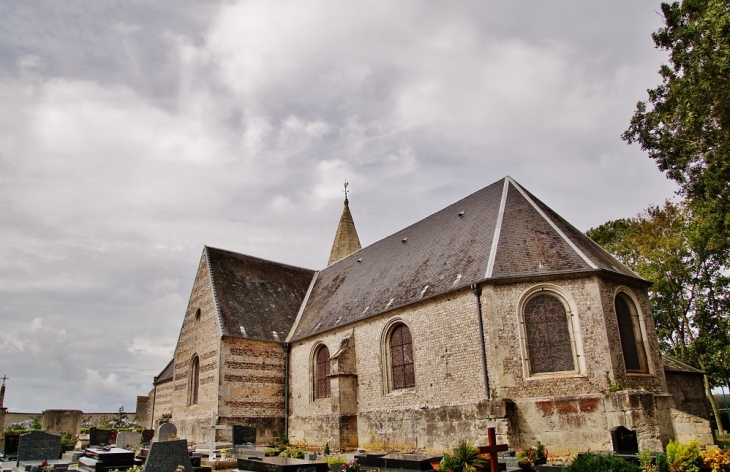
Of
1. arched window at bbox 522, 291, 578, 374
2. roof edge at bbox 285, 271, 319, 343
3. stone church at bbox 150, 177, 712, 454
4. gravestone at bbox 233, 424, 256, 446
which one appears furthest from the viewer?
roof edge at bbox 285, 271, 319, 343

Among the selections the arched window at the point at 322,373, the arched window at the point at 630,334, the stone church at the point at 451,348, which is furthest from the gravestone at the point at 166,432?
the arched window at the point at 630,334

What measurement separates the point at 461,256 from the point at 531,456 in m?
7.55

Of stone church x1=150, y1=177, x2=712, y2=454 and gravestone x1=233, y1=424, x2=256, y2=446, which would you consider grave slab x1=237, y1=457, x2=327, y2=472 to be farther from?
gravestone x1=233, y1=424, x2=256, y2=446

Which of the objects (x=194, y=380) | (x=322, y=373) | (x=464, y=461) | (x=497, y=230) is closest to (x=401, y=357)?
(x=322, y=373)

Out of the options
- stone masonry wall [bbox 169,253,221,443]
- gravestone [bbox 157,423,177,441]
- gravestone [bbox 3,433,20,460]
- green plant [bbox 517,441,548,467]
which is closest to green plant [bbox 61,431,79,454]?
gravestone [bbox 3,433,20,460]

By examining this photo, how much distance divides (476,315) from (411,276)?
182 inches

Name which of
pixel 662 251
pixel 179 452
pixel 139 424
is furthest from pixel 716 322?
pixel 139 424

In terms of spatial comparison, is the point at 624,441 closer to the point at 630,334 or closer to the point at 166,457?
the point at 630,334

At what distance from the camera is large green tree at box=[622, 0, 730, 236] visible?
12422 millimetres

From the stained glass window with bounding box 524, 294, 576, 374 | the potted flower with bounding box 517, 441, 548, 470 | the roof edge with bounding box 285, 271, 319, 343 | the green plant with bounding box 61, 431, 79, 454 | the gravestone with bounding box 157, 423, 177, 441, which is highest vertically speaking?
the roof edge with bounding box 285, 271, 319, 343

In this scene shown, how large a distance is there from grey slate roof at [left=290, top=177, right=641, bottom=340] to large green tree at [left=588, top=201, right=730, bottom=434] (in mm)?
10765

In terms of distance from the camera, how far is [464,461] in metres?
10.0

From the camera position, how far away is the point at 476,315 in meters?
15.7

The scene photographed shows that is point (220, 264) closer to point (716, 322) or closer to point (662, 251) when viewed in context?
point (662, 251)
